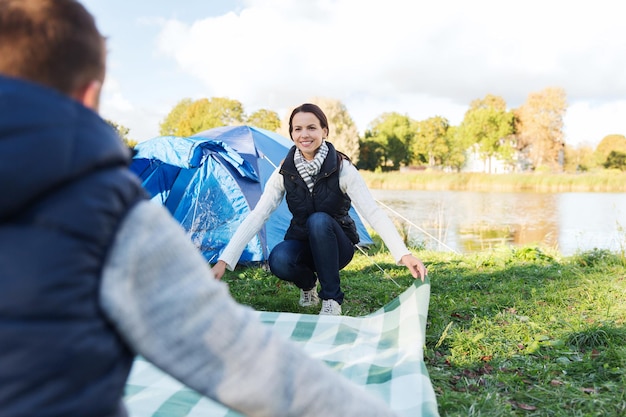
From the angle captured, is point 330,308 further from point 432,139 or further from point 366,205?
point 432,139

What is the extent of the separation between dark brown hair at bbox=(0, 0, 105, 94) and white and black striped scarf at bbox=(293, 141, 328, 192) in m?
2.33

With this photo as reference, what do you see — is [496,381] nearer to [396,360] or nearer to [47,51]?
[396,360]

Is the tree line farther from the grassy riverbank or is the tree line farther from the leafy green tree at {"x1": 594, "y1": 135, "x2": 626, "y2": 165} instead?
the grassy riverbank

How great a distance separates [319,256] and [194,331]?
2.35 metres

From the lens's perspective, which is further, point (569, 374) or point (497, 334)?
point (497, 334)

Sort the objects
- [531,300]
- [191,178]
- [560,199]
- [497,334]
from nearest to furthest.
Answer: [497,334] < [531,300] < [191,178] < [560,199]

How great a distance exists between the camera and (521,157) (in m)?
41.0

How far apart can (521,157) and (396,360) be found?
4217 centimetres

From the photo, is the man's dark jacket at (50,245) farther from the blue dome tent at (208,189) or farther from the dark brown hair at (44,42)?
the blue dome tent at (208,189)

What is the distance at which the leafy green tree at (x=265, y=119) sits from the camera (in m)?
40.1

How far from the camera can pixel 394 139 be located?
1734 inches

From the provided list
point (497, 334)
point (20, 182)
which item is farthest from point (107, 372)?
point (497, 334)

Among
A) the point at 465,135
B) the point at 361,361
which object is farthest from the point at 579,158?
the point at 361,361

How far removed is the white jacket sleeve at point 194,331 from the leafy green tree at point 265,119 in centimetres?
3978
